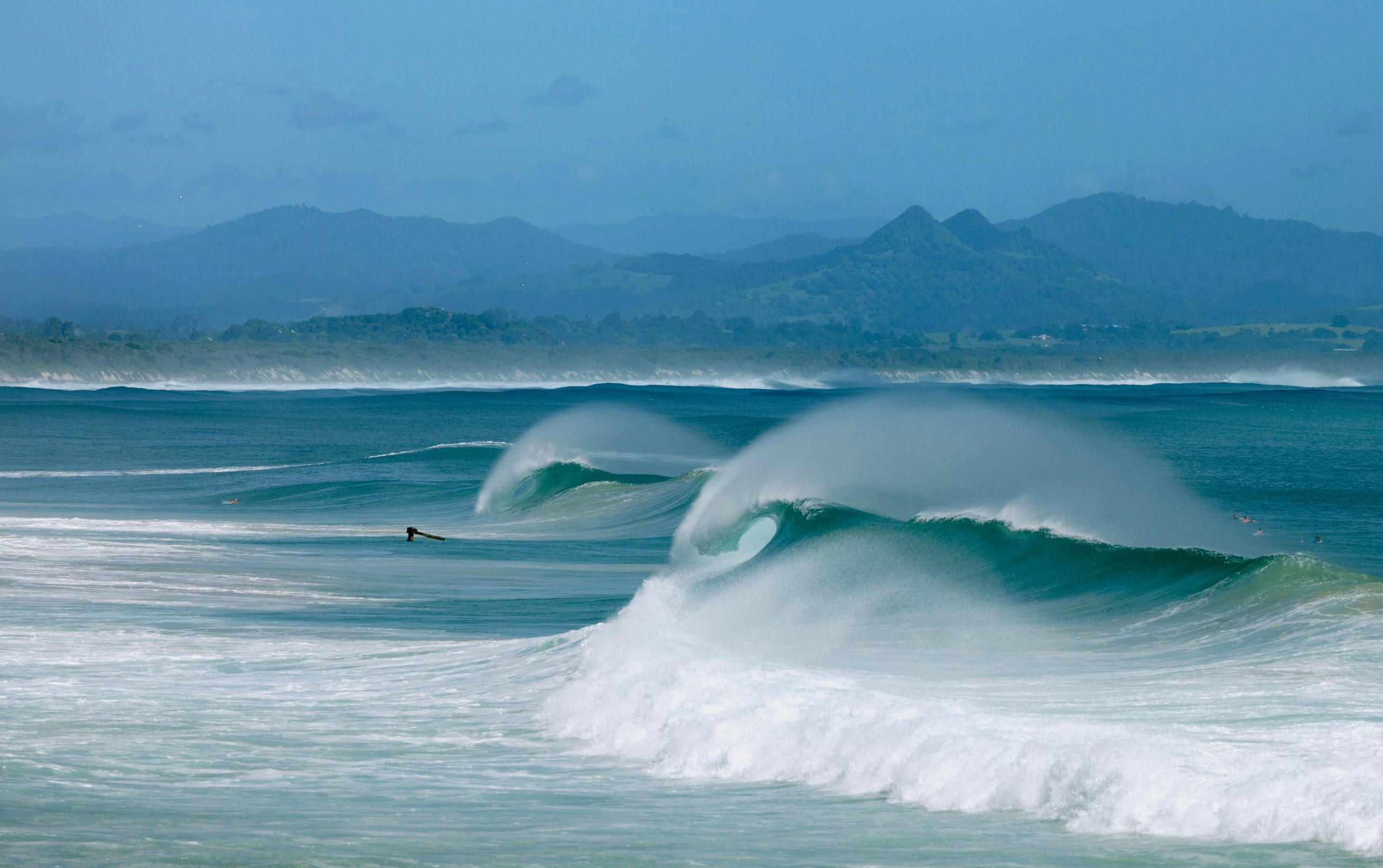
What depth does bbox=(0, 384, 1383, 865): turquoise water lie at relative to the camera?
729cm

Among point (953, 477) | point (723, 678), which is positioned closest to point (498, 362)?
point (953, 477)

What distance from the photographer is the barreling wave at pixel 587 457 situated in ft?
107

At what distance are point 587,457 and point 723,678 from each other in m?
28.2

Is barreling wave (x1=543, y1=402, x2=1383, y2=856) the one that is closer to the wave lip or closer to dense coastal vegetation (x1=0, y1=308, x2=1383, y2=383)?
the wave lip

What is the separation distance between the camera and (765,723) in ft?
29.9

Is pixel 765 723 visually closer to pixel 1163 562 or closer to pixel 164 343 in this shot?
pixel 1163 562

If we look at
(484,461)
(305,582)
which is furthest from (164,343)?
(305,582)

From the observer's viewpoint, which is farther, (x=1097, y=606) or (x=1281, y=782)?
(x=1097, y=606)

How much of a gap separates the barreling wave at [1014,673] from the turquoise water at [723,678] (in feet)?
0.11

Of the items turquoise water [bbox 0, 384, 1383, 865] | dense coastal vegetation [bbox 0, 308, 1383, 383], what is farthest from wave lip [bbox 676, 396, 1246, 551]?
dense coastal vegetation [bbox 0, 308, 1383, 383]

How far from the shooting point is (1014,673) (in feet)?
37.1

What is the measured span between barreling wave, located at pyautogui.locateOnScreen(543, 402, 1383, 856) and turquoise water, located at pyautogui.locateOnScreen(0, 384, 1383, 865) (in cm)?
3

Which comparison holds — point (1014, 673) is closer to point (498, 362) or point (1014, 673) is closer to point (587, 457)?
point (587, 457)

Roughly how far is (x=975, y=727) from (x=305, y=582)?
1065cm
